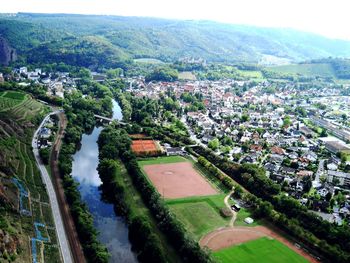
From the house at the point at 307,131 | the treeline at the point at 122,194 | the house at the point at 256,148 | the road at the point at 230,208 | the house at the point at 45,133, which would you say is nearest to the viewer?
the treeline at the point at 122,194

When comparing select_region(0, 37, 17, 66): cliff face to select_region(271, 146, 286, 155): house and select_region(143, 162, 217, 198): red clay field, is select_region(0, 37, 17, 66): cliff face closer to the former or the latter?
select_region(143, 162, 217, 198): red clay field

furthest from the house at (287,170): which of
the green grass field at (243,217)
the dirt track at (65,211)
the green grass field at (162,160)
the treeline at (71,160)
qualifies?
the dirt track at (65,211)

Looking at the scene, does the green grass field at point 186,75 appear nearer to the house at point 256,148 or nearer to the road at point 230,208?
the house at point 256,148

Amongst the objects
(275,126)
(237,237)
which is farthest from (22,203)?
(275,126)

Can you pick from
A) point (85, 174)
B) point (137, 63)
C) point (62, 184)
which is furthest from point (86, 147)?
point (137, 63)

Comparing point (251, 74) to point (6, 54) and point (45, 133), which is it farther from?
point (45, 133)

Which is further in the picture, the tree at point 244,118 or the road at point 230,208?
the tree at point 244,118

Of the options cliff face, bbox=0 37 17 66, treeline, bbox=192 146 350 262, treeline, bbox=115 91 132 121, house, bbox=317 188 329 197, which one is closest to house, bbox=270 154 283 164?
treeline, bbox=192 146 350 262
